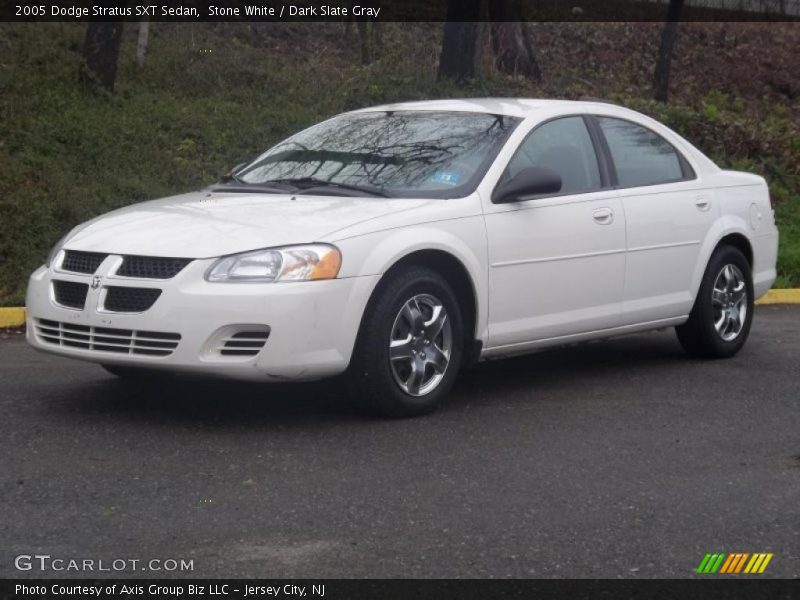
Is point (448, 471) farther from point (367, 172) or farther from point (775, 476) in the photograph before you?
point (367, 172)

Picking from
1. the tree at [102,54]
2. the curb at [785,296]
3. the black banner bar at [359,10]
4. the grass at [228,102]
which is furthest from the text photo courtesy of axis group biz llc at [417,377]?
the black banner bar at [359,10]

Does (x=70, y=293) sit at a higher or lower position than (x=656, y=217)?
lower

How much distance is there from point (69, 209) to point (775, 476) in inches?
311

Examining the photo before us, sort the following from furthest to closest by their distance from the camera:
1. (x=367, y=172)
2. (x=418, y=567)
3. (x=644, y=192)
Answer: (x=644, y=192) < (x=367, y=172) < (x=418, y=567)

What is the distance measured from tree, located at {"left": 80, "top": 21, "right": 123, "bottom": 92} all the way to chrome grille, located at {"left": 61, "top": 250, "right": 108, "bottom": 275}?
966 centimetres

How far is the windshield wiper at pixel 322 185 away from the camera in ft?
23.8

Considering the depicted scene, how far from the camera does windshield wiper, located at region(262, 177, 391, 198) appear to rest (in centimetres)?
725

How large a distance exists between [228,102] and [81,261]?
10400 mm

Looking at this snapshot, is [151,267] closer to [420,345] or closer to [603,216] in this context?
[420,345]

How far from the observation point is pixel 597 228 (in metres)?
7.80

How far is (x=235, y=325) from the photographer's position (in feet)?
20.8

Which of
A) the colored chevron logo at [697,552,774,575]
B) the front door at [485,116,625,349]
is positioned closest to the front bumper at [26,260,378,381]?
the front door at [485,116,625,349]

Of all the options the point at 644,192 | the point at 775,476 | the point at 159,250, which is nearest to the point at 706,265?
the point at 644,192

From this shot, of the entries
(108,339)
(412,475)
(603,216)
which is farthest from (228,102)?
(412,475)
